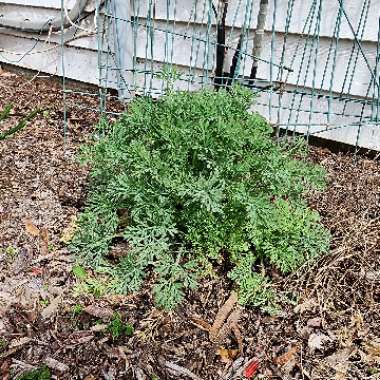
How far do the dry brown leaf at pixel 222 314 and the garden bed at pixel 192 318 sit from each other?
28 millimetres

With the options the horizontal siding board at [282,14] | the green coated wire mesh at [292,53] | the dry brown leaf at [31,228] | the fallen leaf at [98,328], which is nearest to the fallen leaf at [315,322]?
the fallen leaf at [98,328]

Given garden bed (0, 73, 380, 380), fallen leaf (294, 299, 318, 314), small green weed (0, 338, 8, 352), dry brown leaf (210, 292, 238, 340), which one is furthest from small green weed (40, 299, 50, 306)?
fallen leaf (294, 299, 318, 314)

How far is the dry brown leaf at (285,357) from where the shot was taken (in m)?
2.08

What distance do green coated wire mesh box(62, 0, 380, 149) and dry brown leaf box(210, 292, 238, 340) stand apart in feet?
3.78

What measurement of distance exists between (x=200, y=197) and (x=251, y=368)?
2.24 ft

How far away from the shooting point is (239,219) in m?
2.23

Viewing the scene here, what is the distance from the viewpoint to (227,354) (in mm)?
2117

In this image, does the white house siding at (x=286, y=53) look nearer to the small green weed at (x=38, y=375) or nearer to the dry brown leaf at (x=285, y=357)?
the dry brown leaf at (x=285, y=357)

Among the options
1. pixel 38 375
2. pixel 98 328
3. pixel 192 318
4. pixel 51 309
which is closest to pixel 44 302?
pixel 51 309

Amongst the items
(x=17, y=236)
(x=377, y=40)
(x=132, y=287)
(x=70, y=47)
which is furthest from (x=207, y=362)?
(x=70, y=47)

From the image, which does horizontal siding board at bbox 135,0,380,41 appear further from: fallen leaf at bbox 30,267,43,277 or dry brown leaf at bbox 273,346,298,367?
dry brown leaf at bbox 273,346,298,367

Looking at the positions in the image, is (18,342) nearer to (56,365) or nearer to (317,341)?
(56,365)

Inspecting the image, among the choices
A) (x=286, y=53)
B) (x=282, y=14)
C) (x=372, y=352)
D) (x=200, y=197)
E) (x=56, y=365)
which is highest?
(x=282, y=14)

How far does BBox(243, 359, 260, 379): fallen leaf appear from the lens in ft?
6.66
